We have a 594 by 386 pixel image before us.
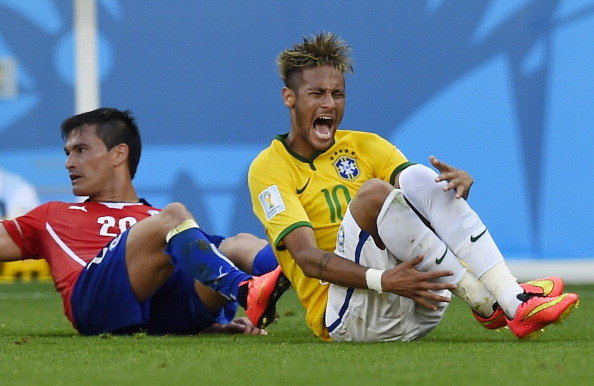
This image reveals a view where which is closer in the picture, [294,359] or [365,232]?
[294,359]

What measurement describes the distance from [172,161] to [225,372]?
6.50 metres

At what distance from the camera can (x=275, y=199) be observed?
171 inches

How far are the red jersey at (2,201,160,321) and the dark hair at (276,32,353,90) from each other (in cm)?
101

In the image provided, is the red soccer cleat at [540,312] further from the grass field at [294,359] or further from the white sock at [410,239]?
the white sock at [410,239]

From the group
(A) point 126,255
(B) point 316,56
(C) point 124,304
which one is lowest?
(C) point 124,304

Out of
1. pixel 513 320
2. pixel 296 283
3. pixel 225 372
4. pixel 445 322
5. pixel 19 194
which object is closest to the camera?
pixel 225 372

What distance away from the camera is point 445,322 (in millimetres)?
5969

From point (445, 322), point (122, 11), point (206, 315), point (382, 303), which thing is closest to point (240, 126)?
point (122, 11)

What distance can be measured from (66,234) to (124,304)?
16.7 inches

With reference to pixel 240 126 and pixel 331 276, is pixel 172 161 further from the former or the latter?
pixel 331 276

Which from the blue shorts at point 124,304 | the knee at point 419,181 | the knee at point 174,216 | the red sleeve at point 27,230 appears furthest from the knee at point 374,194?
A: the red sleeve at point 27,230

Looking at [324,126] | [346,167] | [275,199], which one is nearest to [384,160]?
[346,167]

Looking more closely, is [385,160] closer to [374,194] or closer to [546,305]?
[374,194]

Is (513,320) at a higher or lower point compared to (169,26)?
lower
